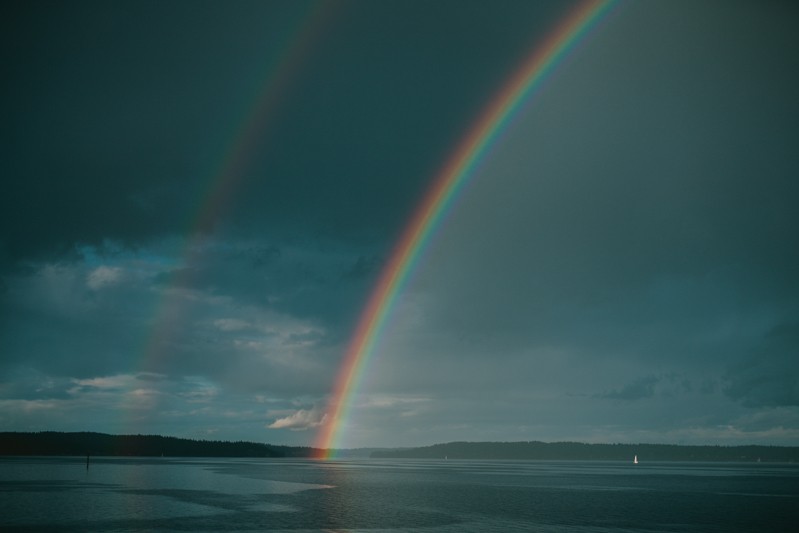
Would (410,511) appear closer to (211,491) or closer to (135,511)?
(135,511)

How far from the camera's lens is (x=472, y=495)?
91438 millimetres

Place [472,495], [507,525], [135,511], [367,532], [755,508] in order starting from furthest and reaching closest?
1. [472,495]
2. [755,508]
3. [135,511]
4. [507,525]
5. [367,532]

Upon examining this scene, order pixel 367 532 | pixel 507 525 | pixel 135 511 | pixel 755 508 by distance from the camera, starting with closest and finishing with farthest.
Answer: pixel 367 532, pixel 507 525, pixel 135 511, pixel 755 508

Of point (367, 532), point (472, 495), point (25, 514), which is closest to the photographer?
point (367, 532)

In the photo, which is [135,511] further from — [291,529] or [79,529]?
[291,529]

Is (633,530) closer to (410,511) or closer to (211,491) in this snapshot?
(410,511)

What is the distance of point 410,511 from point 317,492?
3094cm

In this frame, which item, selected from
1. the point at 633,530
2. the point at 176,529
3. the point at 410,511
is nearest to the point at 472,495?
the point at 410,511

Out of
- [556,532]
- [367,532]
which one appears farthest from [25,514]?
[556,532]

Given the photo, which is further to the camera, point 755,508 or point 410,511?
point 755,508

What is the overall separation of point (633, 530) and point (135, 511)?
42.6 metres

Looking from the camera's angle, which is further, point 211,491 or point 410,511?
point 211,491

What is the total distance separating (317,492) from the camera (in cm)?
9331

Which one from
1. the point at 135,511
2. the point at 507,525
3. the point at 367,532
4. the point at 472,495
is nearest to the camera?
the point at 367,532
